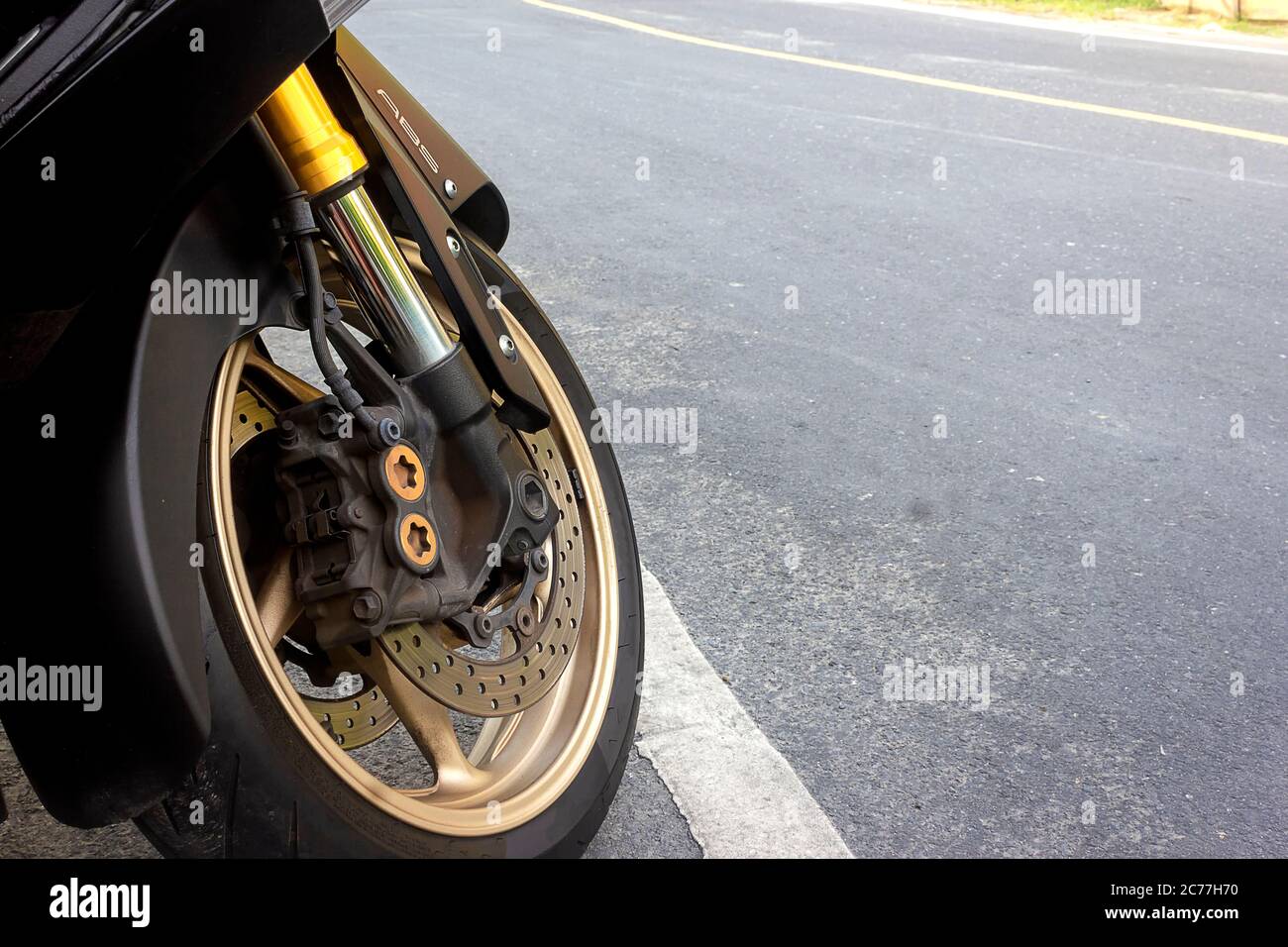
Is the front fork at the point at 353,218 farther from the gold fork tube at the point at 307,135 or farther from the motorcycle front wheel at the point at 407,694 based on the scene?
the motorcycle front wheel at the point at 407,694

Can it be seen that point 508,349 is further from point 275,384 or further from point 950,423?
point 950,423

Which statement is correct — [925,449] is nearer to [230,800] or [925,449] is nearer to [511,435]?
[511,435]

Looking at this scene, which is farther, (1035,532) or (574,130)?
(574,130)

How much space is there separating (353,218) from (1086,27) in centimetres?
1172

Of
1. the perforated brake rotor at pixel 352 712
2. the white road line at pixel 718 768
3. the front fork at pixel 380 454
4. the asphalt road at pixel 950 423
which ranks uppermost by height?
the front fork at pixel 380 454

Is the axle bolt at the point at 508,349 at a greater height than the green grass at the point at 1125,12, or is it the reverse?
the axle bolt at the point at 508,349

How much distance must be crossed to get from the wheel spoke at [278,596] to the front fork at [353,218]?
37 centimetres

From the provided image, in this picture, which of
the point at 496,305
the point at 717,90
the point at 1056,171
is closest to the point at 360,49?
the point at 496,305

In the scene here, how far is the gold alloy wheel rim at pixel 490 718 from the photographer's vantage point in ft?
6.00

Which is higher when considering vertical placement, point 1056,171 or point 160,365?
point 160,365

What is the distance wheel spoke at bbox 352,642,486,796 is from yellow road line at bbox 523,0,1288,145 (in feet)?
24.1

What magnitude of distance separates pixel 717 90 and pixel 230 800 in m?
8.25

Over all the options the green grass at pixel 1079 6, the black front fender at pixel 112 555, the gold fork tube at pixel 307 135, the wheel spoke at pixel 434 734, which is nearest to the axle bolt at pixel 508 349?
the gold fork tube at pixel 307 135
